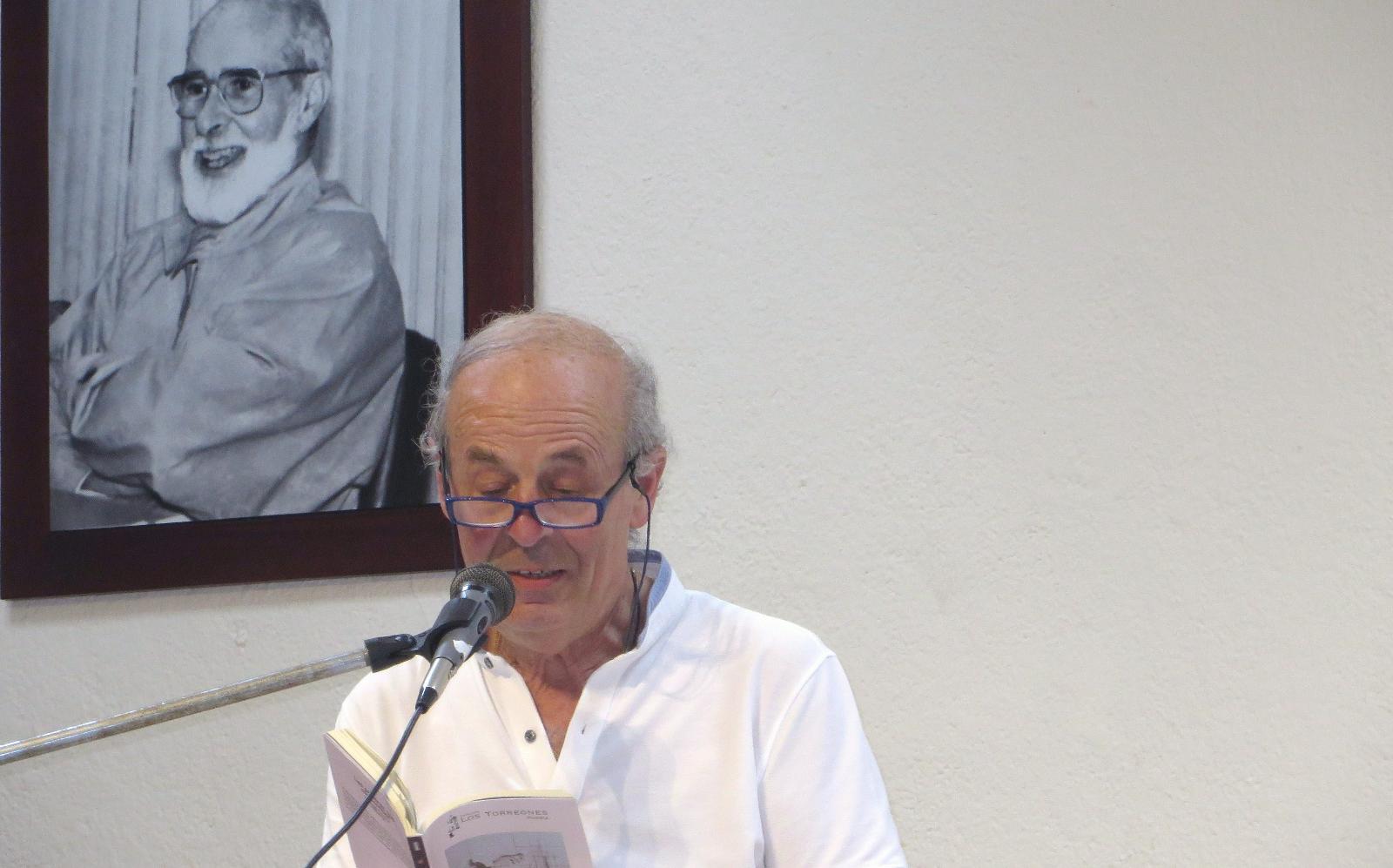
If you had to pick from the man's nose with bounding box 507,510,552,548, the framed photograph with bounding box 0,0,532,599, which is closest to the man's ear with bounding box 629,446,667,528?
the man's nose with bounding box 507,510,552,548

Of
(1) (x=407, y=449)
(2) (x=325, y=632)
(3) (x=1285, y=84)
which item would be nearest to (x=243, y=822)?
(2) (x=325, y=632)

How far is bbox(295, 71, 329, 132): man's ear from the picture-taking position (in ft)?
7.18

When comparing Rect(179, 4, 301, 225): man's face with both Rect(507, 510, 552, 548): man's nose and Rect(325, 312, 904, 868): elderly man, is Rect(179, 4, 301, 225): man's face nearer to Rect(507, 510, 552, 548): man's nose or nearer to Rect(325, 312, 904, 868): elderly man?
Rect(325, 312, 904, 868): elderly man

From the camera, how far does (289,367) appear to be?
7.18 feet

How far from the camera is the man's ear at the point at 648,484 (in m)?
1.41

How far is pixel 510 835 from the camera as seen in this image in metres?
1.05

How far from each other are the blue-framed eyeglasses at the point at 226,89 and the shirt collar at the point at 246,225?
0.51 ft

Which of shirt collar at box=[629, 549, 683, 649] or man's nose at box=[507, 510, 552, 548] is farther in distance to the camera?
shirt collar at box=[629, 549, 683, 649]

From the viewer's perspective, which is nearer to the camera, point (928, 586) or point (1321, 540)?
point (1321, 540)

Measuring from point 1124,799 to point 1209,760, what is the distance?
5.1 inches

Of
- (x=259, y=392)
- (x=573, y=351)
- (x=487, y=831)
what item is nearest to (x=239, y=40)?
(x=259, y=392)

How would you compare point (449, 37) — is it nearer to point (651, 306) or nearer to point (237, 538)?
point (651, 306)

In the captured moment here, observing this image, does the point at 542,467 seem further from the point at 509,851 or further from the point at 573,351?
the point at 509,851

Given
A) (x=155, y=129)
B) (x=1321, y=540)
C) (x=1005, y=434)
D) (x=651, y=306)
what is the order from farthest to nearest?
(x=155, y=129) < (x=651, y=306) < (x=1005, y=434) < (x=1321, y=540)
